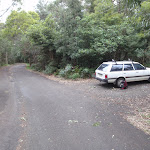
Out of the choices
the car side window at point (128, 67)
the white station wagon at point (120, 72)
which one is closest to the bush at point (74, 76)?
the white station wagon at point (120, 72)

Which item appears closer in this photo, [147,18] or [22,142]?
[22,142]

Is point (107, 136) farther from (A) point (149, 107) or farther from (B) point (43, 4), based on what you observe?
(B) point (43, 4)

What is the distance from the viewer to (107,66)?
9703 mm

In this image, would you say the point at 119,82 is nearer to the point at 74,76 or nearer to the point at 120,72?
the point at 120,72

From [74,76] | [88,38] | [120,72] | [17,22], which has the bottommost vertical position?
[74,76]

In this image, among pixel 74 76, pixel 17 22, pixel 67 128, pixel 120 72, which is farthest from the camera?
pixel 17 22

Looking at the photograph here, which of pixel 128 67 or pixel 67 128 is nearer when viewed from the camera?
pixel 67 128

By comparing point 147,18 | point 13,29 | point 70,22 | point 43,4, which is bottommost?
point 147,18

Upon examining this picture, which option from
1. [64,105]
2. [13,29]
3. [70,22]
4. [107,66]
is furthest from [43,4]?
[64,105]

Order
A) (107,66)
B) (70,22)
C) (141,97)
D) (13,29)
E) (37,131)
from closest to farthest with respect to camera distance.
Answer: (37,131)
(141,97)
(107,66)
(70,22)
(13,29)

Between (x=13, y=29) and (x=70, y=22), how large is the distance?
2061cm

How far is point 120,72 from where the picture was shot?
962 centimetres

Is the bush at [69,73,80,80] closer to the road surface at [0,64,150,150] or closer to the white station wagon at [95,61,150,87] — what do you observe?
the white station wagon at [95,61,150,87]

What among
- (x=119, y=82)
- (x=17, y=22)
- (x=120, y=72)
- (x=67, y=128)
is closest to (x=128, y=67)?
(x=120, y=72)
